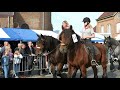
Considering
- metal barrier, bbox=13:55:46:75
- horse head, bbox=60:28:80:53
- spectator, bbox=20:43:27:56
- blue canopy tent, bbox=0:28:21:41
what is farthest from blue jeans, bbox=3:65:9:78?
horse head, bbox=60:28:80:53

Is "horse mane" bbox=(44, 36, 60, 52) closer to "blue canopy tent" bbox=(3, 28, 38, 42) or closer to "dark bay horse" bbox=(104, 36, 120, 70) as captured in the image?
"dark bay horse" bbox=(104, 36, 120, 70)

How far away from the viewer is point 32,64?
467 inches

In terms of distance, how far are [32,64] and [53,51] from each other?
2.93 meters

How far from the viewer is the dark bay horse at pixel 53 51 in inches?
355

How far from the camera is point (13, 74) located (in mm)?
10984

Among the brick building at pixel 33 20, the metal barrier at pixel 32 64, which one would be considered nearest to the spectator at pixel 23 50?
the metal barrier at pixel 32 64

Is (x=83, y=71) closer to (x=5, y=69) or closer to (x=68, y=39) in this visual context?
(x=68, y=39)

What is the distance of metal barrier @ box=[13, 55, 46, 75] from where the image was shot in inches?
450

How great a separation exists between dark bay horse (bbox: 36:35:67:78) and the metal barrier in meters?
2.44

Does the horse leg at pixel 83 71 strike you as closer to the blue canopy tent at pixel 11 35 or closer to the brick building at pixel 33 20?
the blue canopy tent at pixel 11 35
